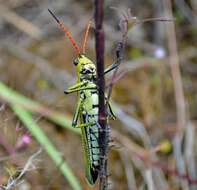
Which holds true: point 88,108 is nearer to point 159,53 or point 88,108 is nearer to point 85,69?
point 85,69

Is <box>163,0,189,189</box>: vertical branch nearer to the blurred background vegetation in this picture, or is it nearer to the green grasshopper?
the blurred background vegetation

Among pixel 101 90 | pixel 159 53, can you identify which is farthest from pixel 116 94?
pixel 101 90

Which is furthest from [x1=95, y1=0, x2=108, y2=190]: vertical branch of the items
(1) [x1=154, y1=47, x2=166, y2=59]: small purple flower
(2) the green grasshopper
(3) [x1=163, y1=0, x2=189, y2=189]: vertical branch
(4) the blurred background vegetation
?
(1) [x1=154, y1=47, x2=166, y2=59]: small purple flower

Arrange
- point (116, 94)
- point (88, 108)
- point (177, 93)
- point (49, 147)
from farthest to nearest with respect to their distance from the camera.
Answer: point (116, 94) < point (177, 93) < point (49, 147) < point (88, 108)

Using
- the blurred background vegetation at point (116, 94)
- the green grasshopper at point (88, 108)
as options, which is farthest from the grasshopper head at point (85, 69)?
the blurred background vegetation at point (116, 94)

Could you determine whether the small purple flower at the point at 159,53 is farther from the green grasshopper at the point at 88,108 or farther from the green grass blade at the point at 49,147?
the green grasshopper at the point at 88,108

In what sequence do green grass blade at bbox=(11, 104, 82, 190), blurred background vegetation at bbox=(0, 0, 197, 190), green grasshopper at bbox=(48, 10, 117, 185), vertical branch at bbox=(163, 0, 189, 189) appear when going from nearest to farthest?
green grasshopper at bbox=(48, 10, 117, 185) → green grass blade at bbox=(11, 104, 82, 190) → blurred background vegetation at bbox=(0, 0, 197, 190) → vertical branch at bbox=(163, 0, 189, 189)
